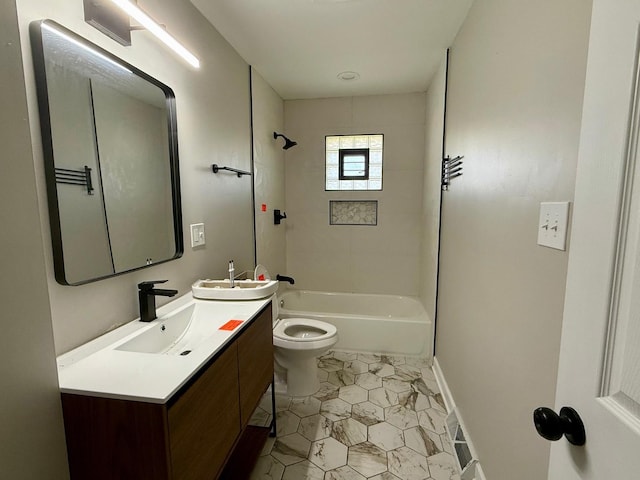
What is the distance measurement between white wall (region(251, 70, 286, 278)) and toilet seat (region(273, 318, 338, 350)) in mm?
604

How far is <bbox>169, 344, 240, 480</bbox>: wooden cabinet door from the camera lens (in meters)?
0.82

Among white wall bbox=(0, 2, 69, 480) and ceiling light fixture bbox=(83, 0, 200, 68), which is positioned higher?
ceiling light fixture bbox=(83, 0, 200, 68)

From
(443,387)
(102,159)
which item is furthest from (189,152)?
(443,387)

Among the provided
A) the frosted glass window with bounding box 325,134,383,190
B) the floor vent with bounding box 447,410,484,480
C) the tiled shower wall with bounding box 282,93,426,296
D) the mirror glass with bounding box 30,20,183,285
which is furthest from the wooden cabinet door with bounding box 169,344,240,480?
the frosted glass window with bounding box 325,134,383,190

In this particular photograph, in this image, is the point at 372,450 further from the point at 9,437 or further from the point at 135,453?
the point at 9,437

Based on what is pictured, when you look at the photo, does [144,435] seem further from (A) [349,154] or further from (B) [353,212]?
(A) [349,154]

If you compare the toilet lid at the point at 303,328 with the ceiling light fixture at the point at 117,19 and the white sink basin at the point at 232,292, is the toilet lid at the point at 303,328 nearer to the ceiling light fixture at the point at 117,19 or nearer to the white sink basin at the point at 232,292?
the white sink basin at the point at 232,292

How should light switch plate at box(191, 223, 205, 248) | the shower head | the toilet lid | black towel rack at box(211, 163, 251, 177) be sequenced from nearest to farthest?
light switch plate at box(191, 223, 205, 248), black towel rack at box(211, 163, 251, 177), the toilet lid, the shower head

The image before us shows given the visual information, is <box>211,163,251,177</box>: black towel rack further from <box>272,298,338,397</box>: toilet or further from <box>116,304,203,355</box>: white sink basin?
<box>272,298,338,397</box>: toilet

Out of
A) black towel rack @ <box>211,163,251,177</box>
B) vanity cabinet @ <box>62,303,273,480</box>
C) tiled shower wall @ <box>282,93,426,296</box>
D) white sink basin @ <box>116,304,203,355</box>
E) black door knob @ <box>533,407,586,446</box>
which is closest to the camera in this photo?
black door knob @ <box>533,407,586,446</box>

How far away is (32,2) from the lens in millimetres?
897

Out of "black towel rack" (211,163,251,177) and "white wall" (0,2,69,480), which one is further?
"black towel rack" (211,163,251,177)

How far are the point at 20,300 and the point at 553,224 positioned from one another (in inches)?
52.7

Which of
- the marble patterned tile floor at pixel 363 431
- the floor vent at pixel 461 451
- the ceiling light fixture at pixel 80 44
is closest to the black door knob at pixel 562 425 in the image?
the floor vent at pixel 461 451
